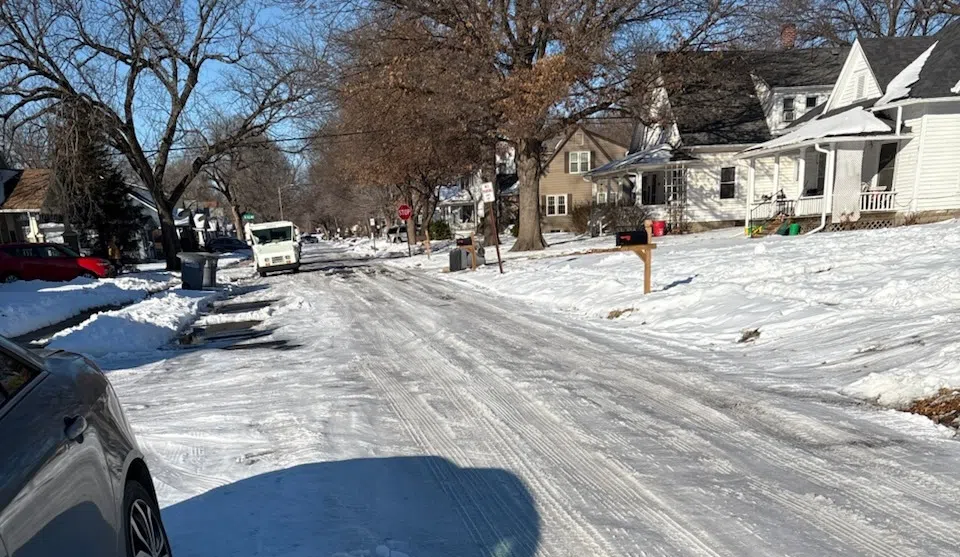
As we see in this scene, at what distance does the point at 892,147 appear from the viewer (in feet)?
69.6

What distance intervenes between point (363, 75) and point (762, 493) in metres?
19.1

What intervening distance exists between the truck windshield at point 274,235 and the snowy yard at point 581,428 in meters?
14.2

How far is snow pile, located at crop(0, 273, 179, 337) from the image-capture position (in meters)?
10.9

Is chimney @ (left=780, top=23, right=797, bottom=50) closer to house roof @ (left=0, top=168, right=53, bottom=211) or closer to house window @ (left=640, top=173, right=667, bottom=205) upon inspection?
house window @ (left=640, top=173, right=667, bottom=205)

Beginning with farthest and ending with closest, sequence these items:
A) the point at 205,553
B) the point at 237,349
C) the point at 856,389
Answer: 1. the point at 237,349
2. the point at 856,389
3. the point at 205,553

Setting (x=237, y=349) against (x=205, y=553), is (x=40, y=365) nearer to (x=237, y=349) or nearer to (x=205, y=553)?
(x=205, y=553)

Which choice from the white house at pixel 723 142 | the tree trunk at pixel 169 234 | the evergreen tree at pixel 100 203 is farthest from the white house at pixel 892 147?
the evergreen tree at pixel 100 203

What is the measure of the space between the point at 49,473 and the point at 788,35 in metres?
41.8

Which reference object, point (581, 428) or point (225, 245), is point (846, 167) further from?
point (225, 245)

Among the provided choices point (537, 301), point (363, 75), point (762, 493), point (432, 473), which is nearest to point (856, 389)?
point (762, 493)

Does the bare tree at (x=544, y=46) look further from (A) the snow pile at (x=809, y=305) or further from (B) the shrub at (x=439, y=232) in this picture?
(B) the shrub at (x=439, y=232)

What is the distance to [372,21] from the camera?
20.0 meters

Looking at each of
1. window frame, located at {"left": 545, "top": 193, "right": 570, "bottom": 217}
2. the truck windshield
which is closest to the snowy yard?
the truck windshield

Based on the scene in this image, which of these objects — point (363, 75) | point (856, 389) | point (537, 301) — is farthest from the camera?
point (363, 75)
